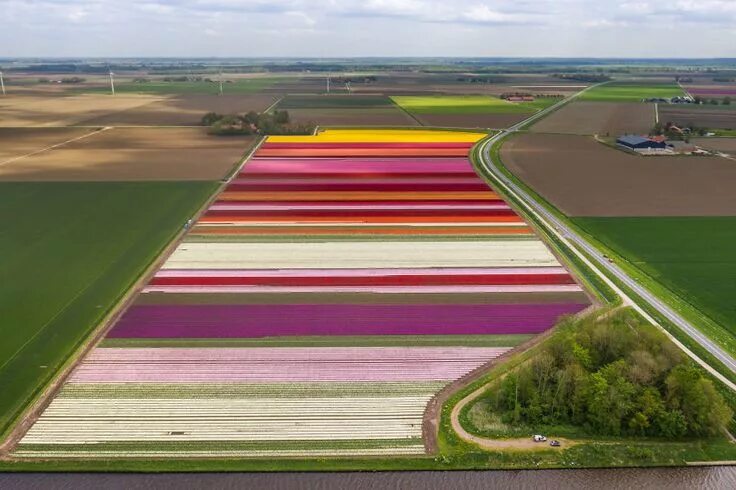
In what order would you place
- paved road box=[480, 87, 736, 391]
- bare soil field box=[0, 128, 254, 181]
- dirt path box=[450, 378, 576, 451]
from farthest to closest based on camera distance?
bare soil field box=[0, 128, 254, 181] < paved road box=[480, 87, 736, 391] < dirt path box=[450, 378, 576, 451]

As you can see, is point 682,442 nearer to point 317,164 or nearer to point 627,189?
point 627,189

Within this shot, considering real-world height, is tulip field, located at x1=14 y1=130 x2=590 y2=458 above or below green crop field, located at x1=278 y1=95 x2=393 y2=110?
below

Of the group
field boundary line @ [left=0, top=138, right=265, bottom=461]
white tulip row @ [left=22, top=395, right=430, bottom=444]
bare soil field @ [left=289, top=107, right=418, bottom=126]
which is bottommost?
white tulip row @ [left=22, top=395, right=430, bottom=444]

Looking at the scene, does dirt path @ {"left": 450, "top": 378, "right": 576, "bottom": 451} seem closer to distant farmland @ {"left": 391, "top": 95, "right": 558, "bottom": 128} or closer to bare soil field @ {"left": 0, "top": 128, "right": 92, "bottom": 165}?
bare soil field @ {"left": 0, "top": 128, "right": 92, "bottom": 165}

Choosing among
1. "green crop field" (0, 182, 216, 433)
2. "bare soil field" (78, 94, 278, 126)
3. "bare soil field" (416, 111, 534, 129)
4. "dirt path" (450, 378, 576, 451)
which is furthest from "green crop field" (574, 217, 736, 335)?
"bare soil field" (78, 94, 278, 126)

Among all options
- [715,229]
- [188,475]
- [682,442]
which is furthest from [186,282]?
[715,229]

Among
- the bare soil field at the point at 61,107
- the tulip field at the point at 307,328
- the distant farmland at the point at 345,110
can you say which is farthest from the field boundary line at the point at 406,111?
the bare soil field at the point at 61,107
